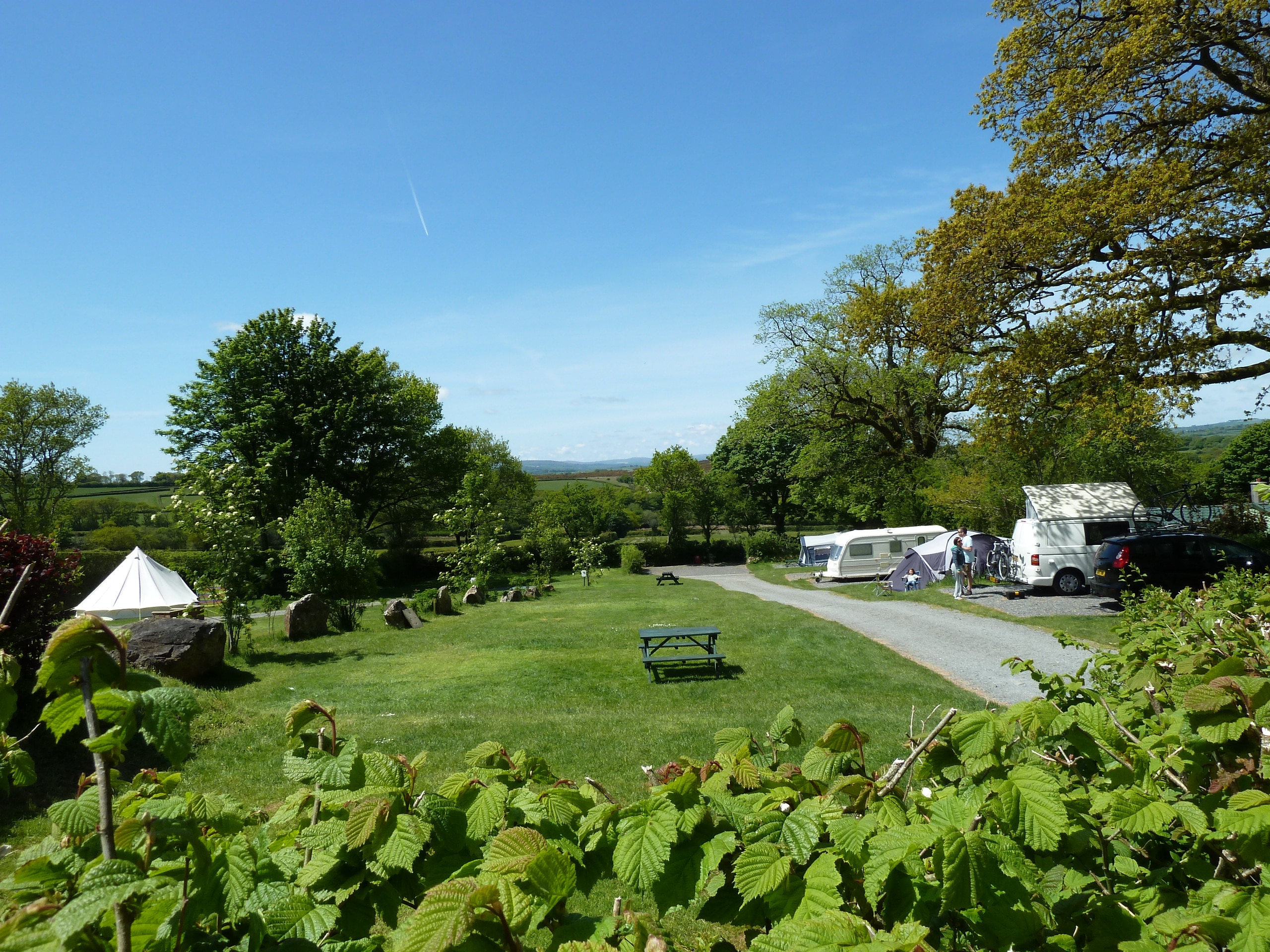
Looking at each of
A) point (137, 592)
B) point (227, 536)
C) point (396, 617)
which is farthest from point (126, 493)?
point (227, 536)

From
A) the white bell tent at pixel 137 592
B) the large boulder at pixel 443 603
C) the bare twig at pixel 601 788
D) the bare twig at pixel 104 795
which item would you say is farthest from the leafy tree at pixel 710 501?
the bare twig at pixel 104 795

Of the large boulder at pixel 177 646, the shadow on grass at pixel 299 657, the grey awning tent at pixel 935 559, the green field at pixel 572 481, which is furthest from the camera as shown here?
the green field at pixel 572 481

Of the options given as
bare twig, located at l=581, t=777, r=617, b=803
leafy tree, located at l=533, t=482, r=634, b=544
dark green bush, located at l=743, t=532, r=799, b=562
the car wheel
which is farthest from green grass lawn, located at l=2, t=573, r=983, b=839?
dark green bush, located at l=743, t=532, r=799, b=562

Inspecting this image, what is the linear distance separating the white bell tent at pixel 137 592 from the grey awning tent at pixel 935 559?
19.4 metres

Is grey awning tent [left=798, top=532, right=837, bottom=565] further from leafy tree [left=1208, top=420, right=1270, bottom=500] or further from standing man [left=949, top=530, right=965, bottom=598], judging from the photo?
leafy tree [left=1208, top=420, right=1270, bottom=500]

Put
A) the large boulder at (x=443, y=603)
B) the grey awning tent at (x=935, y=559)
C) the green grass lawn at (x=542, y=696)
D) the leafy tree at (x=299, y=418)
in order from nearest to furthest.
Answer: the green grass lawn at (x=542, y=696) < the large boulder at (x=443, y=603) < the grey awning tent at (x=935, y=559) < the leafy tree at (x=299, y=418)

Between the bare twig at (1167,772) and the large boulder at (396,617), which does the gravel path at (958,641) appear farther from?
the large boulder at (396,617)

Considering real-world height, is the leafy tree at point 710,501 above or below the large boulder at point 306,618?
above

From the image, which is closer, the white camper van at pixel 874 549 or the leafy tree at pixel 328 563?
the leafy tree at pixel 328 563

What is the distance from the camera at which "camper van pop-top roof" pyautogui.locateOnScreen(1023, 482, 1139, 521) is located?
61.0ft

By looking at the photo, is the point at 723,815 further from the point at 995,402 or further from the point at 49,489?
the point at 49,489

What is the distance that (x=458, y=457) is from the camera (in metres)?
40.2

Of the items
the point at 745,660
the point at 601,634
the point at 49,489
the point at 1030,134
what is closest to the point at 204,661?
the point at 601,634

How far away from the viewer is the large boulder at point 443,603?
2117 centimetres
